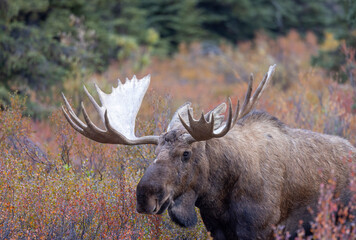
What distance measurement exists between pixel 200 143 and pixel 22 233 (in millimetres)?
1795

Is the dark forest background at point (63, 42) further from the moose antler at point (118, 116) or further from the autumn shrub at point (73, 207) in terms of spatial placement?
the moose antler at point (118, 116)

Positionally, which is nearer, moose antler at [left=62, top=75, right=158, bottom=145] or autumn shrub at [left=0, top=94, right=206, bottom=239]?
moose antler at [left=62, top=75, right=158, bottom=145]

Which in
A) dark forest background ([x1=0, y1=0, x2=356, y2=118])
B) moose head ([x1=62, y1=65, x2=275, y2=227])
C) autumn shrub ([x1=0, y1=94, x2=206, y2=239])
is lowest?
autumn shrub ([x1=0, y1=94, x2=206, y2=239])

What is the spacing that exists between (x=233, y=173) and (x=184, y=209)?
52cm

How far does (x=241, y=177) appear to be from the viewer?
175 inches

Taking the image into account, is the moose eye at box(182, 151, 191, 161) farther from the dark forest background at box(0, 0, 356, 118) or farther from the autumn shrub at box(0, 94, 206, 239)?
the dark forest background at box(0, 0, 356, 118)

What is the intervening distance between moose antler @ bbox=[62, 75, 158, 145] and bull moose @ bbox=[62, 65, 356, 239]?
A: 0.04 feet

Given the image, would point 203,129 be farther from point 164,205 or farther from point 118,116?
point 118,116

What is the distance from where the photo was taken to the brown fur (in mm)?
4262

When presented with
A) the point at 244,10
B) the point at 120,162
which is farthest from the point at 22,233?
the point at 244,10

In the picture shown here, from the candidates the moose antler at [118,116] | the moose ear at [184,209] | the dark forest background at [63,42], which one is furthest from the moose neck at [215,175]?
the dark forest background at [63,42]

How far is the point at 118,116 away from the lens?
5184mm

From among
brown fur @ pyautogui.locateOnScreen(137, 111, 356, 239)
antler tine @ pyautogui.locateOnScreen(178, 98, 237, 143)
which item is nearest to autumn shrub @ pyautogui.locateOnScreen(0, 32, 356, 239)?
brown fur @ pyautogui.locateOnScreen(137, 111, 356, 239)

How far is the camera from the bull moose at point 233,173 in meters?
4.24
